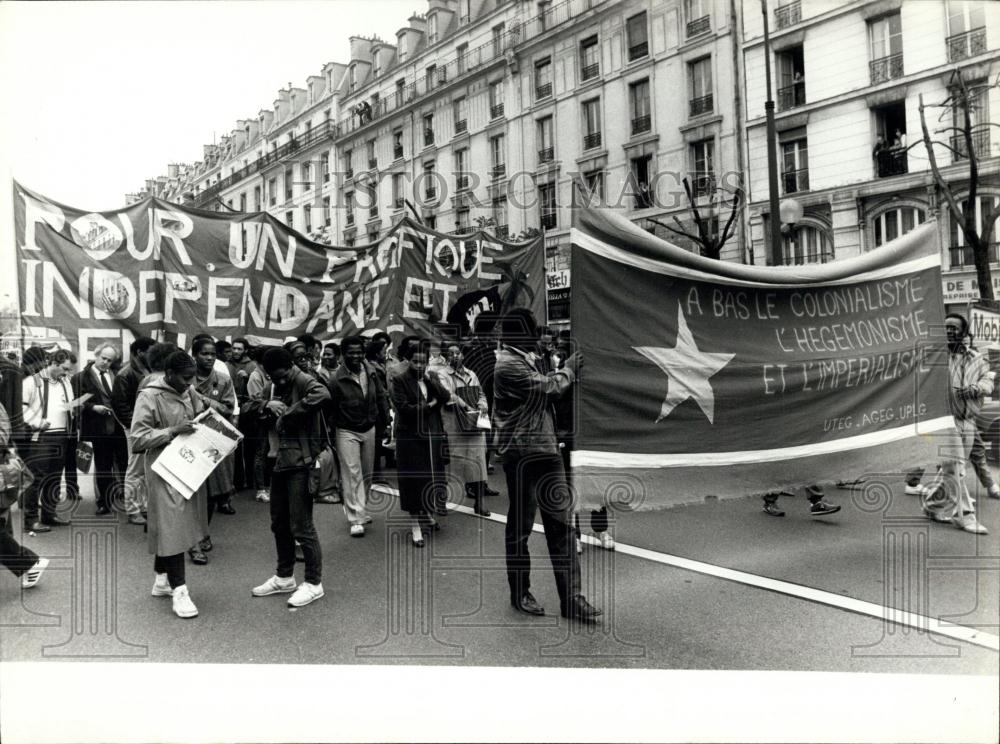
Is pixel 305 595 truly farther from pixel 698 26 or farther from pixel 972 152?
pixel 698 26

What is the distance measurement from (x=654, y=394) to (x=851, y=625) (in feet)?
5.57

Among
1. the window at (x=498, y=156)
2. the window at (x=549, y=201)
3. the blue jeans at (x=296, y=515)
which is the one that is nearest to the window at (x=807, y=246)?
the window at (x=549, y=201)

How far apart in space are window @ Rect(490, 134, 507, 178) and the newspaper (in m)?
5.77

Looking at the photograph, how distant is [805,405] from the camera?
443 centimetres

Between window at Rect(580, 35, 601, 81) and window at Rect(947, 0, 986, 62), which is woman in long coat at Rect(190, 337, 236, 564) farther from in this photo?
window at Rect(947, 0, 986, 62)

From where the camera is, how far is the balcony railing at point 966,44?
6.72 metres

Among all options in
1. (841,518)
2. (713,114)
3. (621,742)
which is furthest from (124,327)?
(713,114)

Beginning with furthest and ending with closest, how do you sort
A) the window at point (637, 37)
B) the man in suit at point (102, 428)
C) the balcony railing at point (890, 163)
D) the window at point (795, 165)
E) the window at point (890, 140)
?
the window at point (795, 165) → the balcony railing at point (890, 163) → the window at point (890, 140) → the window at point (637, 37) → the man in suit at point (102, 428)

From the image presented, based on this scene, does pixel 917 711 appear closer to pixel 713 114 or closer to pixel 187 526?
pixel 187 526

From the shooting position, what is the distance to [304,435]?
4.41 m

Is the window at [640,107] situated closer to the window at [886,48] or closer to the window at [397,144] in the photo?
the window at [886,48]

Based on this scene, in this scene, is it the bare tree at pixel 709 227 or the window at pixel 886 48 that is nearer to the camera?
the bare tree at pixel 709 227

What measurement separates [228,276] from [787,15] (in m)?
13.9

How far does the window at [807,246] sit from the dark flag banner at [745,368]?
41.6ft
